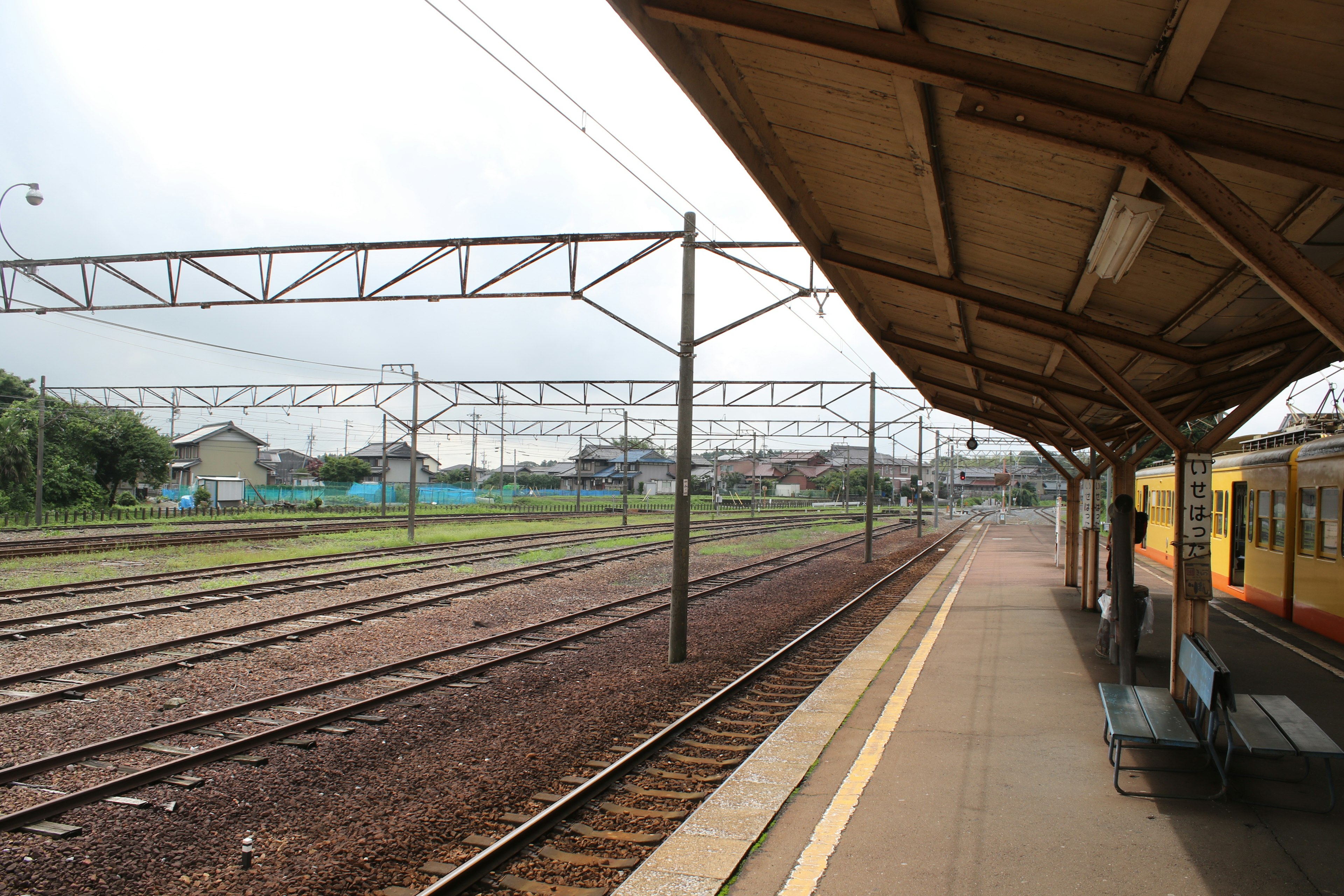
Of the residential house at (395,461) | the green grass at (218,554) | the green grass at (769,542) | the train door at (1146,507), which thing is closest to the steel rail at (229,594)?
the green grass at (218,554)

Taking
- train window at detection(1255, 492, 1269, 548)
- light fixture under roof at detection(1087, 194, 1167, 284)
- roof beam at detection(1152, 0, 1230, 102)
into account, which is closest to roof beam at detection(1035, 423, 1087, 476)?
train window at detection(1255, 492, 1269, 548)

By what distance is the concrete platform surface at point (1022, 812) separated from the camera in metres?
3.97

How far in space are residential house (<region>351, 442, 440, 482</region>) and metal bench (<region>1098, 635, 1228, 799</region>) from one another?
268 ft

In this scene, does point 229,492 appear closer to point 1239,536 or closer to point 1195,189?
point 1239,536

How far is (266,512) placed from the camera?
1636 inches

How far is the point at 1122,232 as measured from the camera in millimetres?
4438

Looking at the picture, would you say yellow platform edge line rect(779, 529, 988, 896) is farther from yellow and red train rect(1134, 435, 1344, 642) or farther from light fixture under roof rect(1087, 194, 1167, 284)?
yellow and red train rect(1134, 435, 1344, 642)

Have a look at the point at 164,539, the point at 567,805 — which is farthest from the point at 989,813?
the point at 164,539

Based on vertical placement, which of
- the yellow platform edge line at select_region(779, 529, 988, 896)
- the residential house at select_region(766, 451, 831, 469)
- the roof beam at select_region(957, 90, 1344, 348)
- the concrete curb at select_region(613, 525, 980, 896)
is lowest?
the concrete curb at select_region(613, 525, 980, 896)

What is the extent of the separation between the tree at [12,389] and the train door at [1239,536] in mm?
52031

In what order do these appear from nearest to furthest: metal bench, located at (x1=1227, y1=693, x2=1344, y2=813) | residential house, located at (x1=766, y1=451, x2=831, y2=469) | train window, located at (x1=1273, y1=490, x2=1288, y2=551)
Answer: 1. metal bench, located at (x1=1227, y1=693, x2=1344, y2=813)
2. train window, located at (x1=1273, y1=490, x2=1288, y2=551)
3. residential house, located at (x1=766, y1=451, x2=831, y2=469)

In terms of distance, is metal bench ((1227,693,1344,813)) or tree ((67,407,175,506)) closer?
metal bench ((1227,693,1344,813))

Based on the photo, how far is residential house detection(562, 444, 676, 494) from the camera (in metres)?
102

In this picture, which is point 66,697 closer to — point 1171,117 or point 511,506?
point 1171,117
